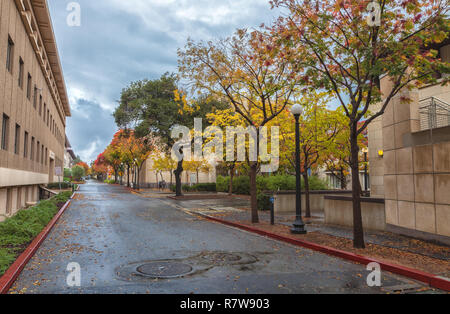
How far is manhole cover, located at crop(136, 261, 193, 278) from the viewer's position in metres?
6.57

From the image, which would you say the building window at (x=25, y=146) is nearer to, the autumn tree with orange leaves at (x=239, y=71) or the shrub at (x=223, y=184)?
the autumn tree with orange leaves at (x=239, y=71)

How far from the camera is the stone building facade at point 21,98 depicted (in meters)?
14.8

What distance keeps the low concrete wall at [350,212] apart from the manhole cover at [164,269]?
318 inches

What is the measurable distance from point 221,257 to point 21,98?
625 inches

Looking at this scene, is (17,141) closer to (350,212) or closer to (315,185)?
(350,212)

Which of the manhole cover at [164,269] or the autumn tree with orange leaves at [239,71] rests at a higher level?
the autumn tree with orange leaves at [239,71]

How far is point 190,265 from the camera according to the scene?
733 centimetres

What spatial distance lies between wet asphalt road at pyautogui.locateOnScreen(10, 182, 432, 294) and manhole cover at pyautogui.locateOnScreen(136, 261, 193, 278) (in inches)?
4.0

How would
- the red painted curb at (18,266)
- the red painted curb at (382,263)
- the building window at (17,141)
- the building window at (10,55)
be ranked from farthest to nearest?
1. the building window at (17,141)
2. the building window at (10,55)
3. the red painted curb at (382,263)
4. the red painted curb at (18,266)

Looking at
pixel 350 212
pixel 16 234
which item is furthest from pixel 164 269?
pixel 350 212

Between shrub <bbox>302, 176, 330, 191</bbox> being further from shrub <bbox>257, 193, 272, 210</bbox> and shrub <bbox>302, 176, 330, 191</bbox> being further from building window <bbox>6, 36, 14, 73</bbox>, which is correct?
building window <bbox>6, 36, 14, 73</bbox>

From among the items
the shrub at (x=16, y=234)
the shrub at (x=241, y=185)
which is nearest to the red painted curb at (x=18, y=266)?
the shrub at (x=16, y=234)

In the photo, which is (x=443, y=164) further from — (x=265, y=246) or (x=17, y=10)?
(x=17, y=10)

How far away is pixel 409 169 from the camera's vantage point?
10641mm
